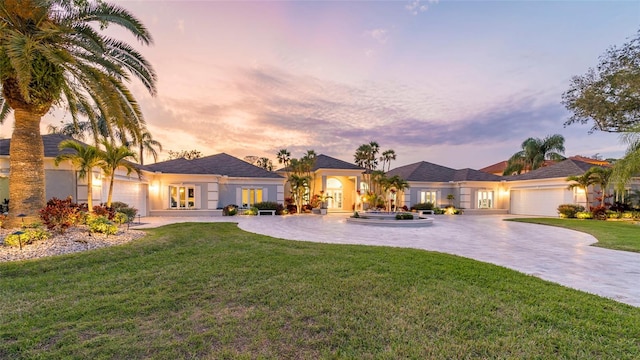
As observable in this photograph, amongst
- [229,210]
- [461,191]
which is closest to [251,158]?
[229,210]

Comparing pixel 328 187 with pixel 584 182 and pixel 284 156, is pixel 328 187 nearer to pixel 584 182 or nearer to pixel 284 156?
pixel 284 156

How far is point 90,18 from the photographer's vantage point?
8070 millimetres

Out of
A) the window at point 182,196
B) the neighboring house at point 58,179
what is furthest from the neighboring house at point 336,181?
the neighboring house at point 58,179

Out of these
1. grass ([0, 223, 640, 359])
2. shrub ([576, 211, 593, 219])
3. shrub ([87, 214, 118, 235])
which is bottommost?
shrub ([576, 211, 593, 219])

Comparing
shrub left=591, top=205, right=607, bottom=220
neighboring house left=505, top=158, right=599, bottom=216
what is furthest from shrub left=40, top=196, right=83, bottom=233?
neighboring house left=505, top=158, right=599, bottom=216

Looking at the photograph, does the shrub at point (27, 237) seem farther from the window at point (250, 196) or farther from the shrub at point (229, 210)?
the window at point (250, 196)

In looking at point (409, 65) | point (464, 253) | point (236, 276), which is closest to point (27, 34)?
point (236, 276)

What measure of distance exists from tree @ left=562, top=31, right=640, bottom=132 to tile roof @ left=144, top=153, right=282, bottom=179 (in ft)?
80.2

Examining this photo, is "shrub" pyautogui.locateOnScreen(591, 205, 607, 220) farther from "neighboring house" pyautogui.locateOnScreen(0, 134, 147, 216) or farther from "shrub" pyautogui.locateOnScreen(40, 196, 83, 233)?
"neighboring house" pyautogui.locateOnScreen(0, 134, 147, 216)

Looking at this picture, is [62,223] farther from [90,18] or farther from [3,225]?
[90,18]

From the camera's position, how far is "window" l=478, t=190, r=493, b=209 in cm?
2739

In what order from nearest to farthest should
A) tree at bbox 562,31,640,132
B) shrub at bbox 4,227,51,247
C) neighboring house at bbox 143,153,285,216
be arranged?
shrub at bbox 4,227,51,247, tree at bbox 562,31,640,132, neighboring house at bbox 143,153,285,216

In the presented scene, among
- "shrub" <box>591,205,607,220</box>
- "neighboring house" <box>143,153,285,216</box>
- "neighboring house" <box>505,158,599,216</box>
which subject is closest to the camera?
"shrub" <box>591,205,607,220</box>

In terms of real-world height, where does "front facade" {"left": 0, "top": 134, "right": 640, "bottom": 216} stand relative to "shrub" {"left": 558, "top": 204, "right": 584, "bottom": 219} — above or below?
above
